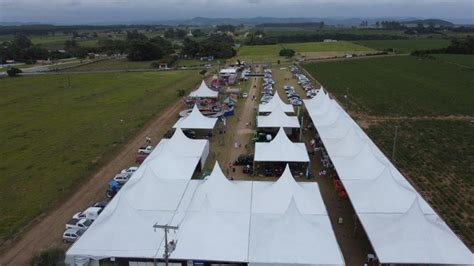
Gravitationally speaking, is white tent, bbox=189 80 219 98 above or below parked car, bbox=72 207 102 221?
above

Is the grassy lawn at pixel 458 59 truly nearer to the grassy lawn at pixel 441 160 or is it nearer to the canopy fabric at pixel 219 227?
the grassy lawn at pixel 441 160

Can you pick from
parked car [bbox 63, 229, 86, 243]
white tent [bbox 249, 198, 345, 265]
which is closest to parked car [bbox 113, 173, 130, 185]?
parked car [bbox 63, 229, 86, 243]

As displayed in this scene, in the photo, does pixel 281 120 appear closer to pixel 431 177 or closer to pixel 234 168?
pixel 234 168

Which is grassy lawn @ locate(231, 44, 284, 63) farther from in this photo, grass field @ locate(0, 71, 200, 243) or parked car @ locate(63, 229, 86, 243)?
parked car @ locate(63, 229, 86, 243)

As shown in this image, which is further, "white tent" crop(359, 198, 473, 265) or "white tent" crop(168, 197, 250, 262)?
"white tent" crop(168, 197, 250, 262)

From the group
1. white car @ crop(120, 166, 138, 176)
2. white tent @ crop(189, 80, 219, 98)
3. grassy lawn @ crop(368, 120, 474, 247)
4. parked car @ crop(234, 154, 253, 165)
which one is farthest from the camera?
white tent @ crop(189, 80, 219, 98)

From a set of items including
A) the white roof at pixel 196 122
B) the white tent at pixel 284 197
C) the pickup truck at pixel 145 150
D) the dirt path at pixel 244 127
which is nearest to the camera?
the white tent at pixel 284 197

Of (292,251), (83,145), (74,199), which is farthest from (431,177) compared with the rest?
(83,145)

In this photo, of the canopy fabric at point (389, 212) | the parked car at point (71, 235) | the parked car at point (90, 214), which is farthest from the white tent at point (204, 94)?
the parked car at point (71, 235)
